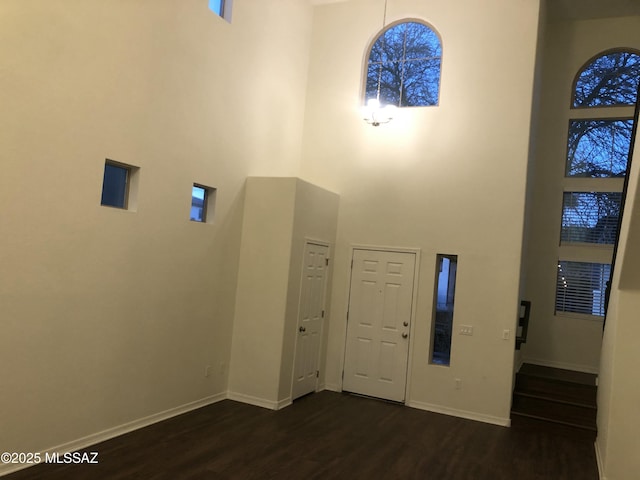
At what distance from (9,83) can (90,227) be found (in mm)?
1217

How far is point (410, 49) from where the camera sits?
23.1 ft

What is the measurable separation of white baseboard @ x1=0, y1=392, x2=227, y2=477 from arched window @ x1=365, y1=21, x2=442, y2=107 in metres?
4.70

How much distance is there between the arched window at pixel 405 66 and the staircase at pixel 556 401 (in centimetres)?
407

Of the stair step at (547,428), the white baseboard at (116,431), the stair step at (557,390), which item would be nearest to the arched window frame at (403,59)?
the stair step at (557,390)

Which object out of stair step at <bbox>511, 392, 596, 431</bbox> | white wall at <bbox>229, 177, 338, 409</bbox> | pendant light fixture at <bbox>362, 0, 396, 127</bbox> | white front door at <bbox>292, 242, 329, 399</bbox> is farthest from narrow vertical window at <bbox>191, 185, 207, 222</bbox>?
stair step at <bbox>511, 392, 596, 431</bbox>

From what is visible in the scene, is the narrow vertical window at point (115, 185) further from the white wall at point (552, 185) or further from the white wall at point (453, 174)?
the white wall at point (552, 185)

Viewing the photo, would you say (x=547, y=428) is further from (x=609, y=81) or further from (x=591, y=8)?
(x=591, y=8)

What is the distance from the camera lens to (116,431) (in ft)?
14.7

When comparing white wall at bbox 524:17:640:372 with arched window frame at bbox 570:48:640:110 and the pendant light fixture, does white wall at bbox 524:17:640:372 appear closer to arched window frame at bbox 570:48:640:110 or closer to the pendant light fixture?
arched window frame at bbox 570:48:640:110

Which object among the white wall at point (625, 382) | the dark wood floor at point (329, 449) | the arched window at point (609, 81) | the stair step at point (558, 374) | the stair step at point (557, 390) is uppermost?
the arched window at point (609, 81)

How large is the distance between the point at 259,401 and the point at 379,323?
191cm

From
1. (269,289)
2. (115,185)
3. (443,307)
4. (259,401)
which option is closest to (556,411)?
(443,307)

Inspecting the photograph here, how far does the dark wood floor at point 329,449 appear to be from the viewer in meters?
3.98

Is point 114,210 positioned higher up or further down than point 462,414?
higher up
